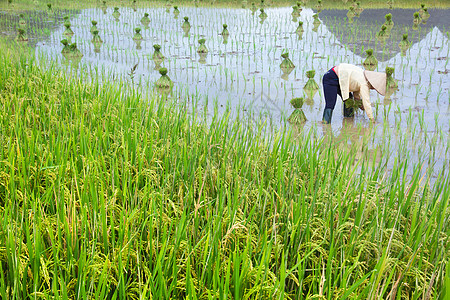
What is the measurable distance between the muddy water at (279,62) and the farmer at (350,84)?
16 cm

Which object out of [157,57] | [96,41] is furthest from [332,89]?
[96,41]

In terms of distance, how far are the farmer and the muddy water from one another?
0.52 ft

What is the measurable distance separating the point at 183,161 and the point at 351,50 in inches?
221

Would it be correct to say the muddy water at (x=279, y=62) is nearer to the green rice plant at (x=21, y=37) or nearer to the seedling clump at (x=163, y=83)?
the seedling clump at (x=163, y=83)

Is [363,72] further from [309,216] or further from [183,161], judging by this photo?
[309,216]

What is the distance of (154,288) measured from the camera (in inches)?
50.4

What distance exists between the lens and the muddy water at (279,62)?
391cm

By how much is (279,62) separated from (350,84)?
2.27m

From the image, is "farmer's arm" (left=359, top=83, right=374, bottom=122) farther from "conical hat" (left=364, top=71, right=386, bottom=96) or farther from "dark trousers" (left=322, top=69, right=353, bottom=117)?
"dark trousers" (left=322, top=69, right=353, bottom=117)

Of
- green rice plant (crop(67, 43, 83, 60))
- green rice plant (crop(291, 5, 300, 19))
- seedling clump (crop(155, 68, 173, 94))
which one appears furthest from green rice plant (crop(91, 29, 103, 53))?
green rice plant (crop(291, 5, 300, 19))

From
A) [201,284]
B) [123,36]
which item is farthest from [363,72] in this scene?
[123,36]

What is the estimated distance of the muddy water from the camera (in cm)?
391

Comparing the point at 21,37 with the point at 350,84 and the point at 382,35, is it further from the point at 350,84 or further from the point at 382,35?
the point at 382,35

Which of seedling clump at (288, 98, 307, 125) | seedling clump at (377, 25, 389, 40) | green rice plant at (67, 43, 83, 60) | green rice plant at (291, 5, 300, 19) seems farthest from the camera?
green rice plant at (291, 5, 300, 19)
